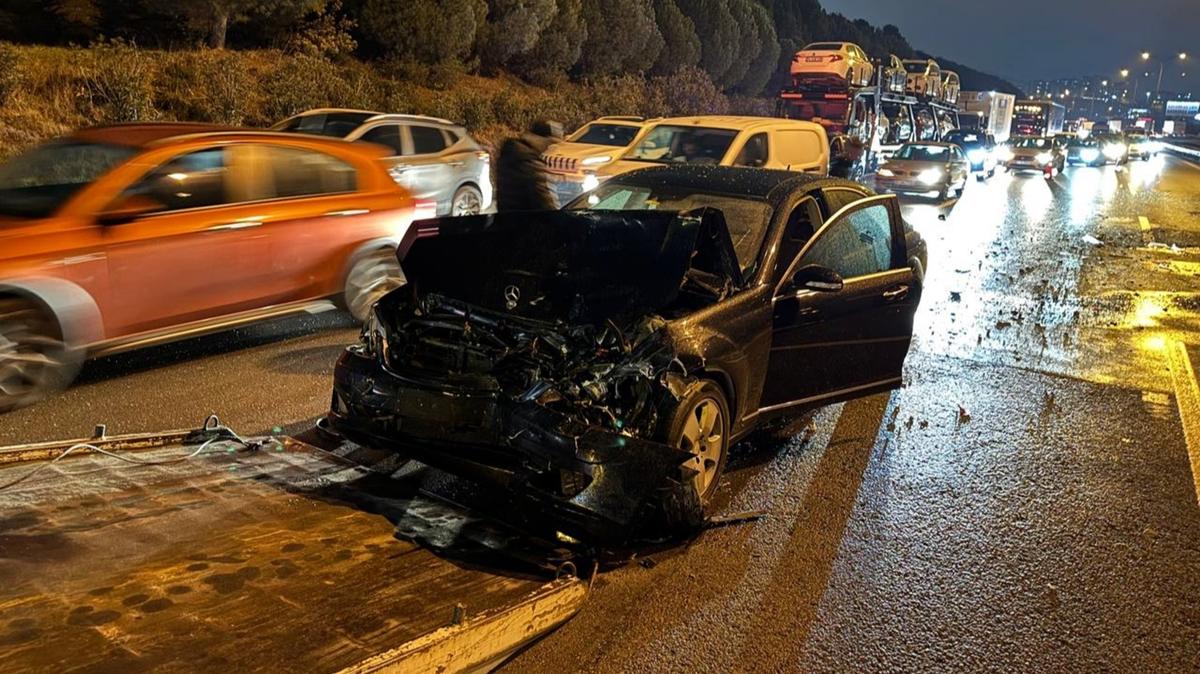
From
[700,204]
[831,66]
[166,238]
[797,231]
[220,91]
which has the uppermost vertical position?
[831,66]

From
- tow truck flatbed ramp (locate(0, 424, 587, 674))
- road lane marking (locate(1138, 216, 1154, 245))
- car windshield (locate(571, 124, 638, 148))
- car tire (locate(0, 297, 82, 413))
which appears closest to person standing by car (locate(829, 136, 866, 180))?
car windshield (locate(571, 124, 638, 148))

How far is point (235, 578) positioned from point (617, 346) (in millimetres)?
1898

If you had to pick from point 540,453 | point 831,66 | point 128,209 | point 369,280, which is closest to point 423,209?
point 369,280

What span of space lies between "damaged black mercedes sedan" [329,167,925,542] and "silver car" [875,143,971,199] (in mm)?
17809

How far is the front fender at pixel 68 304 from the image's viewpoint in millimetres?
5613

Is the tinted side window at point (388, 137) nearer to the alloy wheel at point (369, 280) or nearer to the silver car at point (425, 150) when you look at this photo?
the silver car at point (425, 150)

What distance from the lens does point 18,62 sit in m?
15.2

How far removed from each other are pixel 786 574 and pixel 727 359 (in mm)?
1122

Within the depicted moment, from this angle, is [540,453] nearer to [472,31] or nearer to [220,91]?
[220,91]

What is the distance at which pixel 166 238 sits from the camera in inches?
247

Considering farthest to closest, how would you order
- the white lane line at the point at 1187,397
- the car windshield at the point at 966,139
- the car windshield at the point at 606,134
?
the car windshield at the point at 966,139, the car windshield at the point at 606,134, the white lane line at the point at 1187,397

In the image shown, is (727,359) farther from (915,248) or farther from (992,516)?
(915,248)

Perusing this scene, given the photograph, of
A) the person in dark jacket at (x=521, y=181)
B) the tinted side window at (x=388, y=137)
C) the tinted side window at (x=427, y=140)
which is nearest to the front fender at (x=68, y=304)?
the person in dark jacket at (x=521, y=181)

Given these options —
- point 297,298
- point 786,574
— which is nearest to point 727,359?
point 786,574
